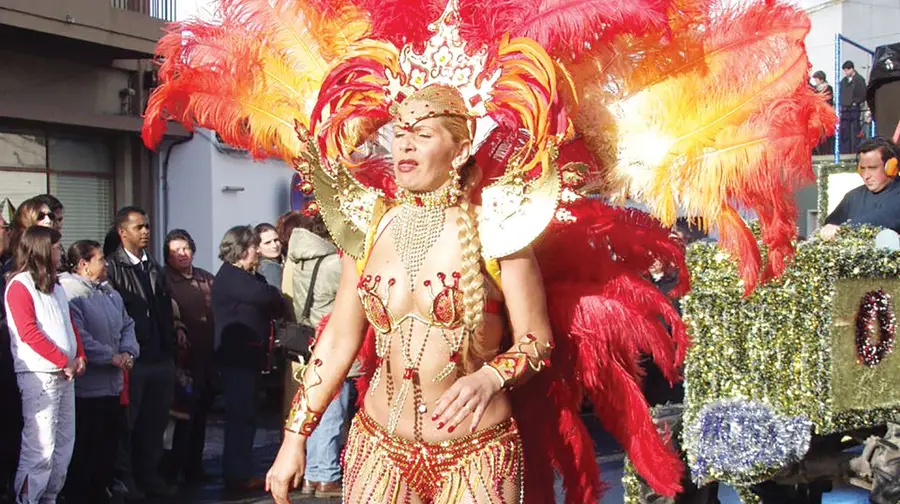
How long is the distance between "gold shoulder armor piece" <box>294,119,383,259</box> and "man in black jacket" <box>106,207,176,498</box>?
10.9 ft

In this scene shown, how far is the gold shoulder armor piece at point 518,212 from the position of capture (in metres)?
3.21

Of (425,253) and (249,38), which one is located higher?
(249,38)

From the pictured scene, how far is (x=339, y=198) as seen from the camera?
142 inches

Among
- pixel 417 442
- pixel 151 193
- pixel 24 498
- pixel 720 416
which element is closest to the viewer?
pixel 417 442

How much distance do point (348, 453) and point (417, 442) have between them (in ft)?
0.97

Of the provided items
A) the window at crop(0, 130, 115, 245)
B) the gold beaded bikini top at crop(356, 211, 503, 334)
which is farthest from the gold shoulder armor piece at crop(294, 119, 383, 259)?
the window at crop(0, 130, 115, 245)

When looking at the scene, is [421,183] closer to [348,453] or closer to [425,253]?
[425,253]

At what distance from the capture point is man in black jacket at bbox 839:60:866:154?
13.2m

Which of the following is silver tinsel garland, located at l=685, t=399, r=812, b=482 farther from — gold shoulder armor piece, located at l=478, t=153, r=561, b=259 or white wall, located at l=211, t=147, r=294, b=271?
white wall, located at l=211, t=147, r=294, b=271

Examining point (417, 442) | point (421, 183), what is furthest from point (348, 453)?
point (421, 183)

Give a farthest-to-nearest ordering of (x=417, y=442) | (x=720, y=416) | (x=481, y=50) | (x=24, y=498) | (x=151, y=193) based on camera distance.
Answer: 1. (x=151, y=193)
2. (x=24, y=498)
3. (x=720, y=416)
4. (x=481, y=50)
5. (x=417, y=442)

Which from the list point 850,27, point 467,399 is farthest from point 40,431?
point 850,27

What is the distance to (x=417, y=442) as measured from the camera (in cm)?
321

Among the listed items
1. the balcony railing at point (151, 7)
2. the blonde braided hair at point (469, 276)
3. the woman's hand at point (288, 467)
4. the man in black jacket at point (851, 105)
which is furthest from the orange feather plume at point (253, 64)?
the man in black jacket at point (851, 105)
